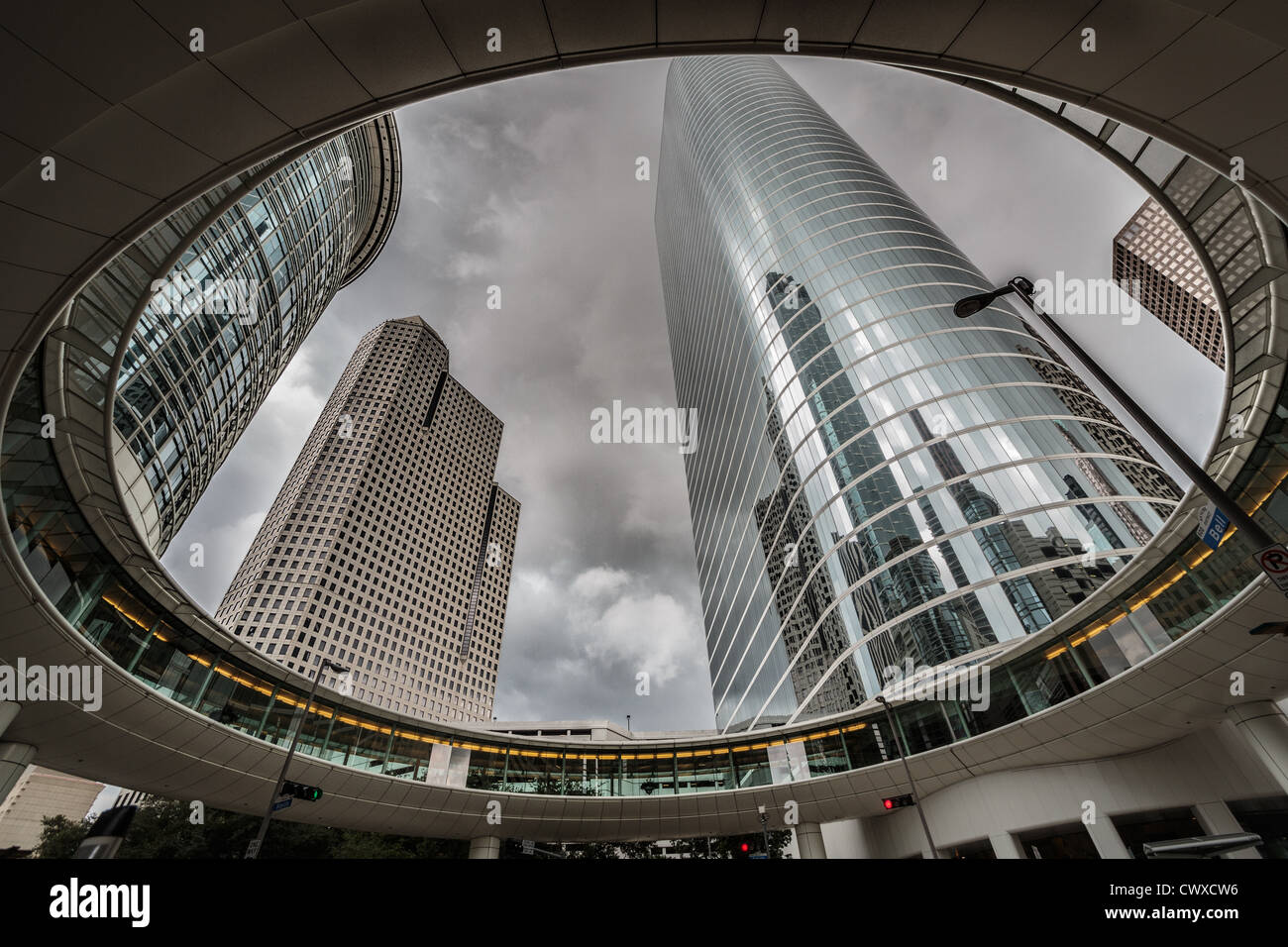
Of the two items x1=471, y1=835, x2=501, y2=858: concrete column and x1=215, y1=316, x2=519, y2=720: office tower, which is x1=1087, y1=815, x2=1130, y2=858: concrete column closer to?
x1=471, y1=835, x2=501, y2=858: concrete column

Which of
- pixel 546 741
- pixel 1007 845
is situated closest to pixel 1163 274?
pixel 1007 845

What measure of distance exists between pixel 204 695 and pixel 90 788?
5158 inches

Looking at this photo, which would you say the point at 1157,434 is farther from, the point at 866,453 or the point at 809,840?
the point at 866,453

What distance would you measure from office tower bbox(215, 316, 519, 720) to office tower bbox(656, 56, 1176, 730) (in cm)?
5292

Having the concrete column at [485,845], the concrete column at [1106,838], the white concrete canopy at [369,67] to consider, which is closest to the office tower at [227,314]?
the white concrete canopy at [369,67]

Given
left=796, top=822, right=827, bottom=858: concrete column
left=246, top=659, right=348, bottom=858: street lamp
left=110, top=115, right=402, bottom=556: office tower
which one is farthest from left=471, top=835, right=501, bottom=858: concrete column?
left=110, top=115, right=402, bottom=556: office tower

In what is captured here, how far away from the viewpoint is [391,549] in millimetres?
108750

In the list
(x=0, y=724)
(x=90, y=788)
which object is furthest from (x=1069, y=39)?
(x=90, y=788)

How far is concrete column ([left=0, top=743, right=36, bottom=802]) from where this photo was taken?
16.5 m

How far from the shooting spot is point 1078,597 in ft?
117

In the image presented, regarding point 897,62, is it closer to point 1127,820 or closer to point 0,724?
point 0,724

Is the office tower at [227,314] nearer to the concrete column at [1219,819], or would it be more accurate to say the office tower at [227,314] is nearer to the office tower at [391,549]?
the concrete column at [1219,819]
